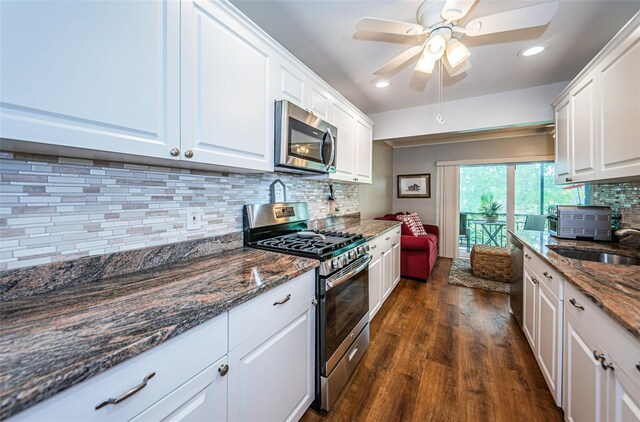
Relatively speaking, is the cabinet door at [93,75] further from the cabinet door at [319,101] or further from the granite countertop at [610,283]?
the granite countertop at [610,283]

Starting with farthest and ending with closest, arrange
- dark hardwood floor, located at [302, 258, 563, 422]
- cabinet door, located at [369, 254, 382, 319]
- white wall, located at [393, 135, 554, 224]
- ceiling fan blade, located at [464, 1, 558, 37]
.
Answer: white wall, located at [393, 135, 554, 224] < cabinet door, located at [369, 254, 382, 319] < dark hardwood floor, located at [302, 258, 563, 422] < ceiling fan blade, located at [464, 1, 558, 37]

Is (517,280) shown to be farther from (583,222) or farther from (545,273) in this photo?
(545,273)

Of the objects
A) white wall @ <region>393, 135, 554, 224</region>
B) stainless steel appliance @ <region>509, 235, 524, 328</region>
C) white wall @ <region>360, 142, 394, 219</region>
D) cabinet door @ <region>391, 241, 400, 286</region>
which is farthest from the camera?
white wall @ <region>393, 135, 554, 224</region>

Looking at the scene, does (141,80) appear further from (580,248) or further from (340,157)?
(580,248)

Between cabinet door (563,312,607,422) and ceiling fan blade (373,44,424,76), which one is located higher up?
ceiling fan blade (373,44,424,76)

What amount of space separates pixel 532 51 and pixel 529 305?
6.49ft

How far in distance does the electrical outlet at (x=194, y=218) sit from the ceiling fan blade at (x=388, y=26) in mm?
1391

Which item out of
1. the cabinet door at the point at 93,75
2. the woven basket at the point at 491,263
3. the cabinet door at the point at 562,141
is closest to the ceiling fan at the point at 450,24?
the cabinet door at the point at 93,75

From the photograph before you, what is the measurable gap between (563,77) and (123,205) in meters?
3.71

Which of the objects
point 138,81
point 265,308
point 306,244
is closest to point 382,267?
point 306,244

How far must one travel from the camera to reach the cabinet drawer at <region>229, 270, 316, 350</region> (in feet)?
2.95

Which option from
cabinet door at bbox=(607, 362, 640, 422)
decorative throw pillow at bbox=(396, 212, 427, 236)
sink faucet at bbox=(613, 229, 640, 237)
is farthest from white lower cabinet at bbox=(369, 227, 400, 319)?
sink faucet at bbox=(613, 229, 640, 237)

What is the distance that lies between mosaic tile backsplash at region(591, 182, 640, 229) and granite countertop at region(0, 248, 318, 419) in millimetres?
2560

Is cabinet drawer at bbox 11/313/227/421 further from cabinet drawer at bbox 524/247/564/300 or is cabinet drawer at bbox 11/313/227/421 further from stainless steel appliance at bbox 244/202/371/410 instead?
cabinet drawer at bbox 524/247/564/300
